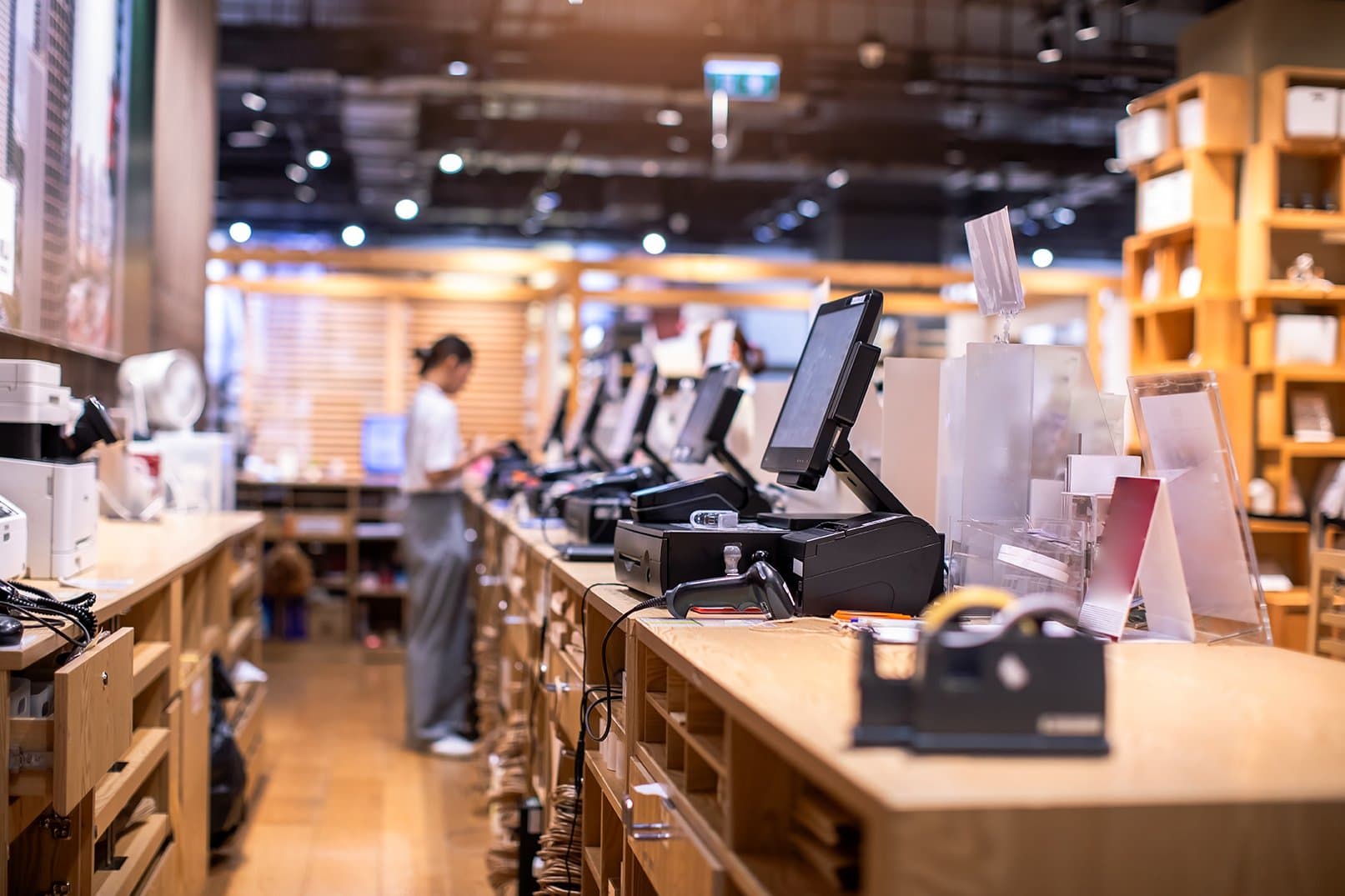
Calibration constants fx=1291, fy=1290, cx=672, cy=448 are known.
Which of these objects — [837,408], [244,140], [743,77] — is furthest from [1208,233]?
[244,140]

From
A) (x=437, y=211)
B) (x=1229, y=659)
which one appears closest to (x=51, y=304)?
(x=1229, y=659)

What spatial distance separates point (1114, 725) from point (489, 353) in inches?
351

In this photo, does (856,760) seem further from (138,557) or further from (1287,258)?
(1287,258)

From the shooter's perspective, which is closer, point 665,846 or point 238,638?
point 665,846

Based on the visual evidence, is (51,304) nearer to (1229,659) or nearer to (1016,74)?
(1229,659)

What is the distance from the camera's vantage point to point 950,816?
1.04 m

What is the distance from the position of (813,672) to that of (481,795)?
376 centimetres

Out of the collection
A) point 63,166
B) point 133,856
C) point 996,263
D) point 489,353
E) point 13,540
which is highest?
point 63,166

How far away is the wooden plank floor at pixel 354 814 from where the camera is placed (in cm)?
401

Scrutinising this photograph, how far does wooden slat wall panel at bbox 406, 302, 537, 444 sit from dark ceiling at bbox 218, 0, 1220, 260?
141 centimetres

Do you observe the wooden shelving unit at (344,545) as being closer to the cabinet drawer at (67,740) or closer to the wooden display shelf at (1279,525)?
the wooden display shelf at (1279,525)

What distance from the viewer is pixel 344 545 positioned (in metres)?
9.16

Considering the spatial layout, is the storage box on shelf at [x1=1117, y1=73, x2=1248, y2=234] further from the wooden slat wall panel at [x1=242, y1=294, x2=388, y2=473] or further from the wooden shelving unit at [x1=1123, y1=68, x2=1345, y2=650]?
the wooden slat wall panel at [x1=242, y1=294, x2=388, y2=473]

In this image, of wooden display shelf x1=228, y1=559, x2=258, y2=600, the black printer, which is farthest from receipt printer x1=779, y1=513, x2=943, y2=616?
wooden display shelf x1=228, y1=559, x2=258, y2=600
